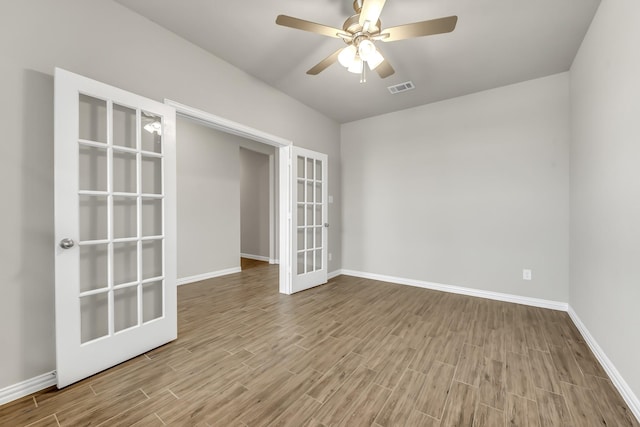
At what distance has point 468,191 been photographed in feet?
12.0

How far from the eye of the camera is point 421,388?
172 cm

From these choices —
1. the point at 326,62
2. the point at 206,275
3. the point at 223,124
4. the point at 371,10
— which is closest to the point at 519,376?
the point at 371,10

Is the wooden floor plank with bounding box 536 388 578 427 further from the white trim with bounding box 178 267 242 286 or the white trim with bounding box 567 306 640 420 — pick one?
the white trim with bounding box 178 267 242 286

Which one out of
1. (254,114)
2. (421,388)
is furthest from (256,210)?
(421,388)

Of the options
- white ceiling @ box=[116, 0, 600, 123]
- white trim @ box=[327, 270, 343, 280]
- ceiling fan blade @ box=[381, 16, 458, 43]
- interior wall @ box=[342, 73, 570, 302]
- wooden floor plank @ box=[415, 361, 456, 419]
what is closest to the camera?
wooden floor plank @ box=[415, 361, 456, 419]

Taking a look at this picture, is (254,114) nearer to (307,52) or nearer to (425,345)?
(307,52)

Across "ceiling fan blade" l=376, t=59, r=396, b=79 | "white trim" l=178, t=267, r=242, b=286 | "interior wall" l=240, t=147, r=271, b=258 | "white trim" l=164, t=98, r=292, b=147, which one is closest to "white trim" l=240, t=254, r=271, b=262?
"interior wall" l=240, t=147, r=271, b=258

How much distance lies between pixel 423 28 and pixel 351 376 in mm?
2475

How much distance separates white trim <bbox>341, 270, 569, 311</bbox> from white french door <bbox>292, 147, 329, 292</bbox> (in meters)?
0.94

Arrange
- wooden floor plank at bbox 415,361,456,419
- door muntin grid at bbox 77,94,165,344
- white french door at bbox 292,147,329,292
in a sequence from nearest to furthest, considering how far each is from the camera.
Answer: wooden floor plank at bbox 415,361,456,419, door muntin grid at bbox 77,94,165,344, white french door at bbox 292,147,329,292

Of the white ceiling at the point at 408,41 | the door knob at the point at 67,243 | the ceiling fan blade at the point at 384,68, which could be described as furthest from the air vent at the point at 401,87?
the door knob at the point at 67,243

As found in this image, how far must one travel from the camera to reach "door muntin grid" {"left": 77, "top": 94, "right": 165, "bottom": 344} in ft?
6.09

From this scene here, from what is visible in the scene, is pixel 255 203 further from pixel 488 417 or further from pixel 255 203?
pixel 488 417

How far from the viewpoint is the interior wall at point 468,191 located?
313 centimetres
